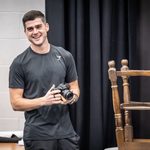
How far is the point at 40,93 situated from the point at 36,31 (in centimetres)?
31

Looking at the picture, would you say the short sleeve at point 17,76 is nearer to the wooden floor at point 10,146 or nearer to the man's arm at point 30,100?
the man's arm at point 30,100

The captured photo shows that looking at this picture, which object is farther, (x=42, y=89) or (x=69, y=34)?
(x=69, y=34)

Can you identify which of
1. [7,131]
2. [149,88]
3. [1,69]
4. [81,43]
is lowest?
[7,131]

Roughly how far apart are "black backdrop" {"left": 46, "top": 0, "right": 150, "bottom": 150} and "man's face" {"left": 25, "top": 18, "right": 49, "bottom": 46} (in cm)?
57

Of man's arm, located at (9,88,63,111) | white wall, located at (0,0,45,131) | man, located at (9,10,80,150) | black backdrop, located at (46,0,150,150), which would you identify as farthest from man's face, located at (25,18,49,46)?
white wall, located at (0,0,45,131)

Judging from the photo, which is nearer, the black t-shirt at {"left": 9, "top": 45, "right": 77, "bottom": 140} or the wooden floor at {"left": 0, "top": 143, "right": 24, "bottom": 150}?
the black t-shirt at {"left": 9, "top": 45, "right": 77, "bottom": 140}

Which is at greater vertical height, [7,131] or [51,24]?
[51,24]

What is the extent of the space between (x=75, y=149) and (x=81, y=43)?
832 millimetres

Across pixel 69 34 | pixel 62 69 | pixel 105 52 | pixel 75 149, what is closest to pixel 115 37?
pixel 105 52

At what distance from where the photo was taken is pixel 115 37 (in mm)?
2289

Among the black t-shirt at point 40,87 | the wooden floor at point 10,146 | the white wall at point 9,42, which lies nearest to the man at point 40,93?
the black t-shirt at point 40,87

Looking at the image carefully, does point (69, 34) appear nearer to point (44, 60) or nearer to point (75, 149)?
point (44, 60)

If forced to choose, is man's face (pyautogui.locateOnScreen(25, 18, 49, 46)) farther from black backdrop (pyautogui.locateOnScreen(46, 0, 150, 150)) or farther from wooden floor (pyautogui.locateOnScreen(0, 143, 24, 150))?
wooden floor (pyautogui.locateOnScreen(0, 143, 24, 150))

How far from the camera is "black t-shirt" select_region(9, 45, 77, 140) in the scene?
1614mm
